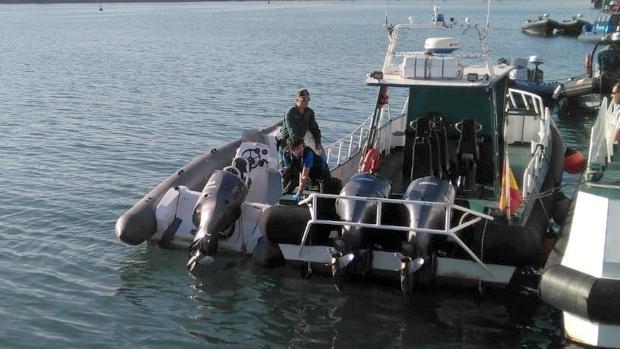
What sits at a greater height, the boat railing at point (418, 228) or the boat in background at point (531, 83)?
the boat railing at point (418, 228)

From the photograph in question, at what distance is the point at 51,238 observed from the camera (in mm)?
12172

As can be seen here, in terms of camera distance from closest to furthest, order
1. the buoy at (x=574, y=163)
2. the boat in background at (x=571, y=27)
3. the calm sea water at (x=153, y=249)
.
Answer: the calm sea water at (x=153, y=249), the buoy at (x=574, y=163), the boat in background at (x=571, y=27)

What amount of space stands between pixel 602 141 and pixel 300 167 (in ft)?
13.7

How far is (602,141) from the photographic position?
10.1 m

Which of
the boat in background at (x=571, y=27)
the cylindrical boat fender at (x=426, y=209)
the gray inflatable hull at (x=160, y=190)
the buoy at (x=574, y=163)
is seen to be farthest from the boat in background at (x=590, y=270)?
the boat in background at (x=571, y=27)

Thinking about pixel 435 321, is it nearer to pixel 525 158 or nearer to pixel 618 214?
pixel 618 214

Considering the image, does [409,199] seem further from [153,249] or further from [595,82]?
[595,82]

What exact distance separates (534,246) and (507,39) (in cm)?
5017

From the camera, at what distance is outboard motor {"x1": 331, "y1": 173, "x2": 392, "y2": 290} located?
872 cm

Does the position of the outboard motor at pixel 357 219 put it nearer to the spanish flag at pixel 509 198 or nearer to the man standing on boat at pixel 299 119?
the spanish flag at pixel 509 198

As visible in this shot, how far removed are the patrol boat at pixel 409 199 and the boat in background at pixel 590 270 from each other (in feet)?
1.94

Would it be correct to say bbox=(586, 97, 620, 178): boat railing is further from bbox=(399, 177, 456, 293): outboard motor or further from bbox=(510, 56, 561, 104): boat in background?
bbox=(510, 56, 561, 104): boat in background

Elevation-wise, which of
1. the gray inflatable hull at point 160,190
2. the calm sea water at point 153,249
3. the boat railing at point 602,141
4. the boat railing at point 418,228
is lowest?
the calm sea water at point 153,249

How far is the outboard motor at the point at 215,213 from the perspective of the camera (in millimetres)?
9844
